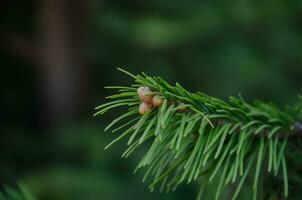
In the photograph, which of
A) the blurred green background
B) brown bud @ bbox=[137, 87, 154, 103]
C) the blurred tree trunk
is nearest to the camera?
brown bud @ bbox=[137, 87, 154, 103]

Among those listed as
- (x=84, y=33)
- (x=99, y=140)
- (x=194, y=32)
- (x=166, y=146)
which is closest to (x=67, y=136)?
(x=99, y=140)

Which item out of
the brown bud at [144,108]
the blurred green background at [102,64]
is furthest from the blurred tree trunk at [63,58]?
the brown bud at [144,108]

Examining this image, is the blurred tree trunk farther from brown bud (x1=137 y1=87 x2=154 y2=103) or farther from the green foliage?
brown bud (x1=137 y1=87 x2=154 y2=103)

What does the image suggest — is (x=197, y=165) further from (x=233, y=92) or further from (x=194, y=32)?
(x=233, y=92)

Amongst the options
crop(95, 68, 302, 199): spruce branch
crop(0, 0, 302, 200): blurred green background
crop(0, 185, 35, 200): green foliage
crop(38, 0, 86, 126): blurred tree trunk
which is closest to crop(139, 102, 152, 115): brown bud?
crop(95, 68, 302, 199): spruce branch

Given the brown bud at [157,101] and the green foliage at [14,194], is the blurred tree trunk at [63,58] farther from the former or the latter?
the brown bud at [157,101]

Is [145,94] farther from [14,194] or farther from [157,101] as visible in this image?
[14,194]

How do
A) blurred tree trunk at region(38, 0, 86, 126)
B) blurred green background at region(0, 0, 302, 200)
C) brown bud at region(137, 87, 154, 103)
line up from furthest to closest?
blurred tree trunk at region(38, 0, 86, 126) < blurred green background at region(0, 0, 302, 200) < brown bud at region(137, 87, 154, 103)
